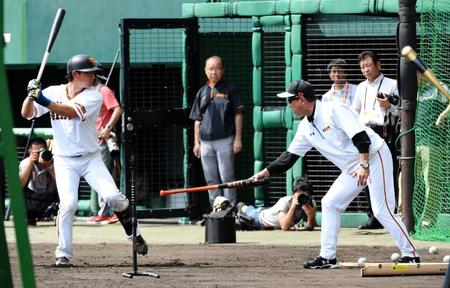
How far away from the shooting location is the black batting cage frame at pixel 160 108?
655 inches

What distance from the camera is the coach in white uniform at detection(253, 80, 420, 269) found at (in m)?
11.7

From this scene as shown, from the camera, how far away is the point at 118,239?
15.5 meters

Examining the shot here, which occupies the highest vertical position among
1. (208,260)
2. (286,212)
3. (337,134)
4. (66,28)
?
(66,28)

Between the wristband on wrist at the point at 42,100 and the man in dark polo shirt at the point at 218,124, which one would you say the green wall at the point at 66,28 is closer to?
the man in dark polo shirt at the point at 218,124

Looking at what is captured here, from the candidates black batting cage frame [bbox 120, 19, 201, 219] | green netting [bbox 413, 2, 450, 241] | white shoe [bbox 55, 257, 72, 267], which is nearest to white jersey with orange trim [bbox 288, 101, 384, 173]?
white shoe [bbox 55, 257, 72, 267]

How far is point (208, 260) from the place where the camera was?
12875 millimetres

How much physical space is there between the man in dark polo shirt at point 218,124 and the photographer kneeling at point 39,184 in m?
2.06

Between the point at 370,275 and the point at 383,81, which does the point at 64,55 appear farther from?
the point at 370,275

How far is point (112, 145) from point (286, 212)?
2.75m

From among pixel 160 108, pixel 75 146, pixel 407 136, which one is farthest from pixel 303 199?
pixel 75 146

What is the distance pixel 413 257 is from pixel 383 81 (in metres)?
3.97

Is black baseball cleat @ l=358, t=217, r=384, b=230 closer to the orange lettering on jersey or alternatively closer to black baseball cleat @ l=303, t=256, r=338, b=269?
black baseball cleat @ l=303, t=256, r=338, b=269

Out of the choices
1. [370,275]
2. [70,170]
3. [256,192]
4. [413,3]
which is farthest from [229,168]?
[370,275]

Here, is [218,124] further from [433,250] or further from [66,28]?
[433,250]
